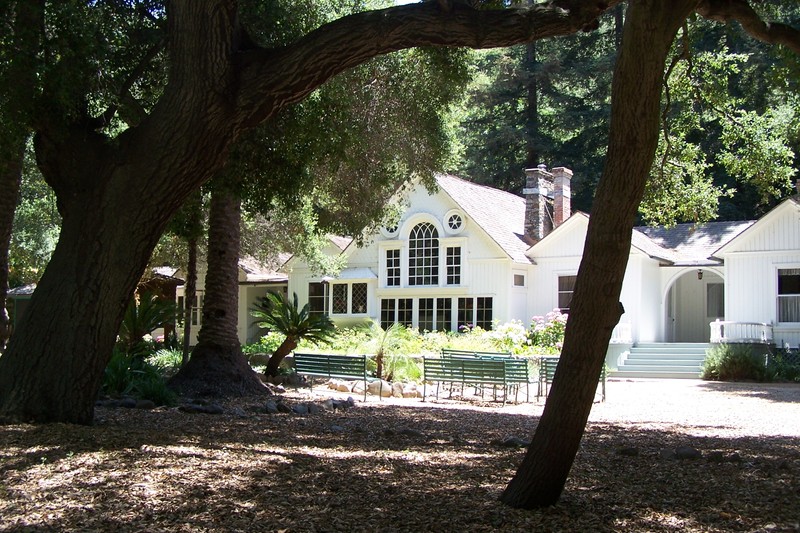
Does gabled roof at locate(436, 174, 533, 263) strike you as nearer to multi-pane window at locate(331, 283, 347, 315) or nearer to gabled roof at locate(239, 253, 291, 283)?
multi-pane window at locate(331, 283, 347, 315)

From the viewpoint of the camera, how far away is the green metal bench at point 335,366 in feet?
53.3

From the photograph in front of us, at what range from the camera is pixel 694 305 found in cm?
3055

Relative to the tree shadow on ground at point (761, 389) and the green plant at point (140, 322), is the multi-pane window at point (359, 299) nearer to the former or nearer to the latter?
the tree shadow on ground at point (761, 389)

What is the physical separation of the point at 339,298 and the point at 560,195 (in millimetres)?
9885

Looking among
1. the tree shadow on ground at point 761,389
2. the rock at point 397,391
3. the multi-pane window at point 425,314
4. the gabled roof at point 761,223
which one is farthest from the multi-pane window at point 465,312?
the rock at point 397,391

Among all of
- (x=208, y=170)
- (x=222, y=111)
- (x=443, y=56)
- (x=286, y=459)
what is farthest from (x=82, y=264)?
(x=443, y=56)

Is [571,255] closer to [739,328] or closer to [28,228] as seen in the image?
[739,328]

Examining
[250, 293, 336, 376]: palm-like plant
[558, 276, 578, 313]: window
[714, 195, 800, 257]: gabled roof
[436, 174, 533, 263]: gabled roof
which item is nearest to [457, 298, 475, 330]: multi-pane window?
[436, 174, 533, 263]: gabled roof

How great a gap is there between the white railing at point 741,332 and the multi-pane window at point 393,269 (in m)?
11.8

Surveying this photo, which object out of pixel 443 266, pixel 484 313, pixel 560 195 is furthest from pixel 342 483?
pixel 560 195

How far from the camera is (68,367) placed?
7980 mm

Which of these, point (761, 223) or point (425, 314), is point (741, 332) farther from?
point (425, 314)

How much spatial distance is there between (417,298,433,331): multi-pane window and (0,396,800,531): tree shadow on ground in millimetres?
21198

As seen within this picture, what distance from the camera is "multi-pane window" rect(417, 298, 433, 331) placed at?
101 feet
